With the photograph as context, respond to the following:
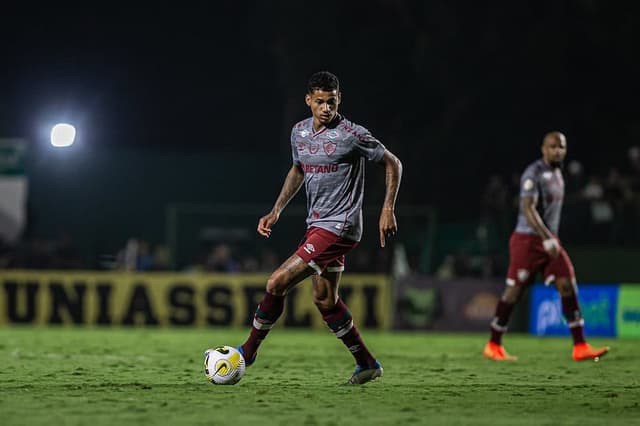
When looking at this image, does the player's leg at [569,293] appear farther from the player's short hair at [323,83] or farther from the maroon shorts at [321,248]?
the player's short hair at [323,83]

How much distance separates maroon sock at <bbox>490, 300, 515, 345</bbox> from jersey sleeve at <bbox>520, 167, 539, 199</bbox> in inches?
52.0

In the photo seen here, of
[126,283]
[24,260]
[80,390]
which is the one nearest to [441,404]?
[80,390]

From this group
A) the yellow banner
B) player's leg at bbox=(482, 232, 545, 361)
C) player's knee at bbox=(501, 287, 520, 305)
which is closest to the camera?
player's leg at bbox=(482, 232, 545, 361)

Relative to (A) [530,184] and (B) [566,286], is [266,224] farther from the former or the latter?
(B) [566,286]

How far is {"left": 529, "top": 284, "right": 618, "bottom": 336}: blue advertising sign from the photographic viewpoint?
20484 mm

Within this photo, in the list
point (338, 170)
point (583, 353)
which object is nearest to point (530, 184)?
point (583, 353)

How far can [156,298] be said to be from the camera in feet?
75.9

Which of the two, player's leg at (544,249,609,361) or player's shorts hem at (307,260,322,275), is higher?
player's shorts hem at (307,260,322,275)

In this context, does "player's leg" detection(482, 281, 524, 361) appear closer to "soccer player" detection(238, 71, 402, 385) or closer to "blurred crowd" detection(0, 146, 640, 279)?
"soccer player" detection(238, 71, 402, 385)

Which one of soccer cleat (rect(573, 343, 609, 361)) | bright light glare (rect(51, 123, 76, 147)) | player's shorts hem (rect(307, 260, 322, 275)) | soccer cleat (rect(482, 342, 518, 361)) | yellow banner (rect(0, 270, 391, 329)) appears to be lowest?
yellow banner (rect(0, 270, 391, 329))

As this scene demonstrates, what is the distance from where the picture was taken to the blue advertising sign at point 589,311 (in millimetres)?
20484

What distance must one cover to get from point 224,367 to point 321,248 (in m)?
1.22

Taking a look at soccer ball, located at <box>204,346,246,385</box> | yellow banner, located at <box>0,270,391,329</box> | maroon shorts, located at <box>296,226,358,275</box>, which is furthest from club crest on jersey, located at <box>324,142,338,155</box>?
yellow banner, located at <box>0,270,391,329</box>

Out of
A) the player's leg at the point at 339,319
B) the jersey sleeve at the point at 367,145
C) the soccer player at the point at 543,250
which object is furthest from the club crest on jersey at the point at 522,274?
the jersey sleeve at the point at 367,145
